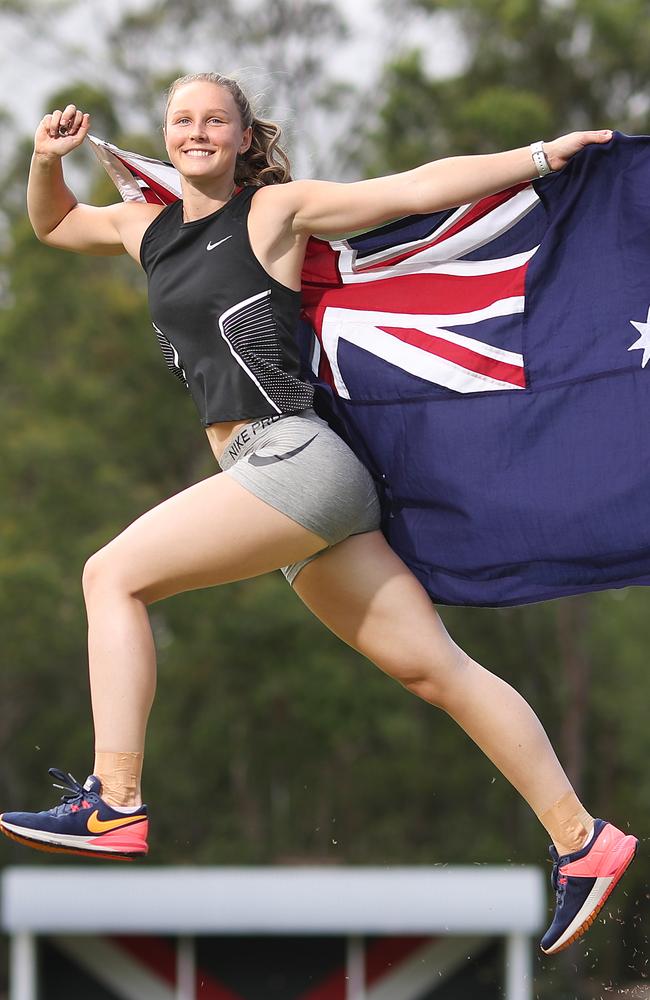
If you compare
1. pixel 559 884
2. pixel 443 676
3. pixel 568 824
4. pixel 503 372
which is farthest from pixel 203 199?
pixel 559 884

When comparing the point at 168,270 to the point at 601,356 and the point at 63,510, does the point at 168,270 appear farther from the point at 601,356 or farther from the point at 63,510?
the point at 63,510

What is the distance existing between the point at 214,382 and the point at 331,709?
56.0 feet

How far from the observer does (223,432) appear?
3.90 metres

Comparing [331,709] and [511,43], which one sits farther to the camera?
[331,709]

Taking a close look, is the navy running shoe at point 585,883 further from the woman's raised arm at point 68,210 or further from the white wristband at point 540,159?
the woman's raised arm at point 68,210

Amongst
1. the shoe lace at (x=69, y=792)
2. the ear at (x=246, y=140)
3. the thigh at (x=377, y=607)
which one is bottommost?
the shoe lace at (x=69, y=792)

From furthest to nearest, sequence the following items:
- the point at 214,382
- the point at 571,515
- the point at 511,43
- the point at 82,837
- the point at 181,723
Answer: the point at 181,723 → the point at 511,43 → the point at 571,515 → the point at 214,382 → the point at 82,837

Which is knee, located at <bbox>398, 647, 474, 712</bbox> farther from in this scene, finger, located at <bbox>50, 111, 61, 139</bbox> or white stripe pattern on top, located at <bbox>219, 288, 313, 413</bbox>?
finger, located at <bbox>50, 111, 61, 139</bbox>

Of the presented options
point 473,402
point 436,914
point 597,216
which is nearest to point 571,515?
point 473,402

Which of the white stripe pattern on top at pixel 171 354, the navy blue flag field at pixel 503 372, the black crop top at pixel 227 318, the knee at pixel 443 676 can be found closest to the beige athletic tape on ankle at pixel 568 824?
the knee at pixel 443 676

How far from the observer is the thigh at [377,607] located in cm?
387

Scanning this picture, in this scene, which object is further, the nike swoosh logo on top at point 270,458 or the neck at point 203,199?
the neck at point 203,199

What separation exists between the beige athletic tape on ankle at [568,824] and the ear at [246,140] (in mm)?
1916

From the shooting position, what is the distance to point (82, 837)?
3.49 metres
